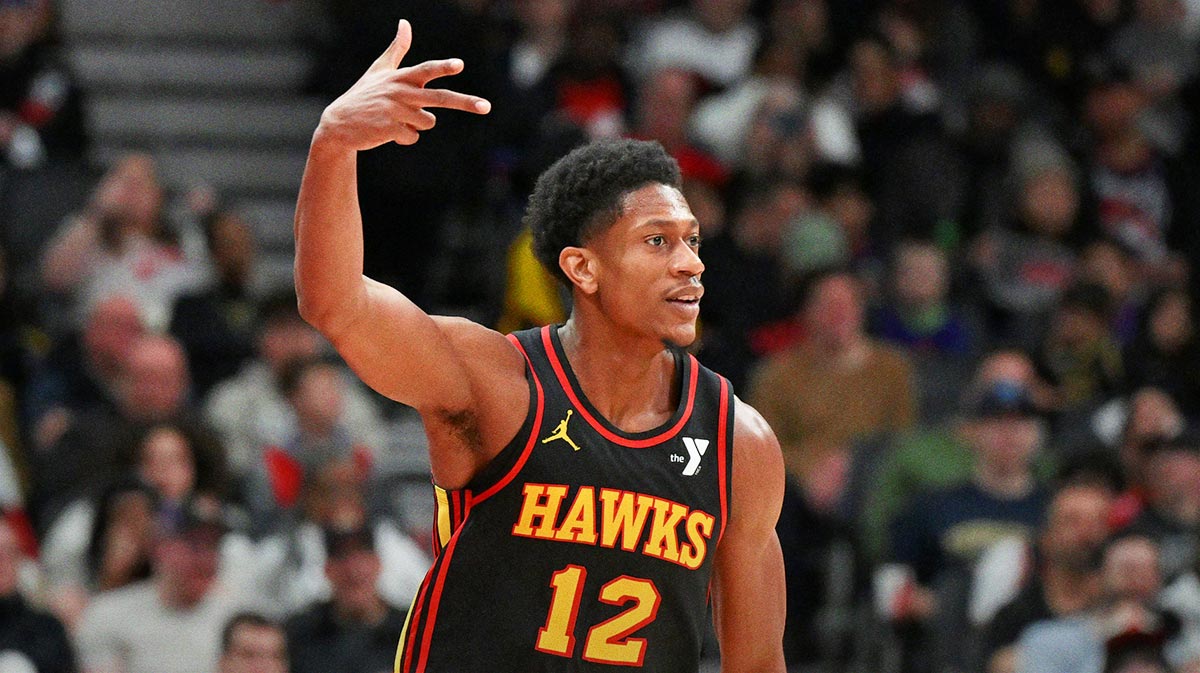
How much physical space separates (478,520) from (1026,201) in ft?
24.8

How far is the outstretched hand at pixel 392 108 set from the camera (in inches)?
131

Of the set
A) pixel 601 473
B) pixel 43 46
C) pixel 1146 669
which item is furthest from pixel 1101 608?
pixel 43 46

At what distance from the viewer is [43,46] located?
33.3 feet

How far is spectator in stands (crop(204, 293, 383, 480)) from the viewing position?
8531 mm

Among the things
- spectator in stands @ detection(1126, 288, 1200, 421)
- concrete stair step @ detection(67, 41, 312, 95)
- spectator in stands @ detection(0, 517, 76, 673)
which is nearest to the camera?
spectator in stands @ detection(0, 517, 76, 673)

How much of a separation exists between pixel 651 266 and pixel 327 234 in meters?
0.73

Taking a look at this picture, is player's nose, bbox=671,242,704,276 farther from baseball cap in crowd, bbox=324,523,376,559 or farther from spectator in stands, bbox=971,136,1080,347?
spectator in stands, bbox=971,136,1080,347

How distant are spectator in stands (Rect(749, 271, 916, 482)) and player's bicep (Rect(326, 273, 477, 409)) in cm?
543

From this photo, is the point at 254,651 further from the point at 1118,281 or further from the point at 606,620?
the point at 1118,281

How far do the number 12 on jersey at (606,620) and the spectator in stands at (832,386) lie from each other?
523cm

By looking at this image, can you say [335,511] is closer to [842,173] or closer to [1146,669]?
[1146,669]

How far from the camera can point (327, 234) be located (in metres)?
3.38

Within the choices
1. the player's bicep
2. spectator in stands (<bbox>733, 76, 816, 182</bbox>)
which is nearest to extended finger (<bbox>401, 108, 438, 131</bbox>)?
the player's bicep

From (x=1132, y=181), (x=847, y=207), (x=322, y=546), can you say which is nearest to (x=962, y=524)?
(x=847, y=207)
